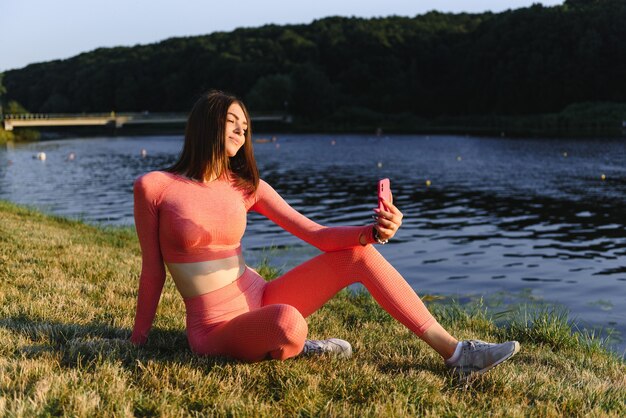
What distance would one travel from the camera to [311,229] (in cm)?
432

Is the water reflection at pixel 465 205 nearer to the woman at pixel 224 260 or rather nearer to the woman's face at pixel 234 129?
the woman at pixel 224 260

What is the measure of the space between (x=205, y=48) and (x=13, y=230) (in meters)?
138

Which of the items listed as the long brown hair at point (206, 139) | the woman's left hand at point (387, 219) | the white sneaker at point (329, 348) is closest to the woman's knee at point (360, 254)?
the woman's left hand at point (387, 219)

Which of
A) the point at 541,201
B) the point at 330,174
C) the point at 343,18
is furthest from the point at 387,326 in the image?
the point at 343,18

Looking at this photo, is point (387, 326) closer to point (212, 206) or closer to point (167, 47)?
point (212, 206)

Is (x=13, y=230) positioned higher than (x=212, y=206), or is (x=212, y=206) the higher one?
(x=212, y=206)

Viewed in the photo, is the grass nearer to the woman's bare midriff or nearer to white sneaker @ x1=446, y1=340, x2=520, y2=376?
white sneaker @ x1=446, y1=340, x2=520, y2=376

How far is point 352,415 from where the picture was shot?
3.26 metres

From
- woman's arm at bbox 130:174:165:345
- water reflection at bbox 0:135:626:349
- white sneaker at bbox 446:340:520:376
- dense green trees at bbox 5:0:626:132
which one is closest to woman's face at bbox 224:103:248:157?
woman's arm at bbox 130:174:165:345

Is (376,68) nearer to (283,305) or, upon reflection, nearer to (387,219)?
(387,219)

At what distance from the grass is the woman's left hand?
0.83m

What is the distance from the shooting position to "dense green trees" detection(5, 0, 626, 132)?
88.9 m

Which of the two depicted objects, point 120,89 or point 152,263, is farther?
point 120,89

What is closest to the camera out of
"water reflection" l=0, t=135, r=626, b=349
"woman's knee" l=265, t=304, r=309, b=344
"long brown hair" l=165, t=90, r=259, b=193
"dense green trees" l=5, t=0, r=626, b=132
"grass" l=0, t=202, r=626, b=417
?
"grass" l=0, t=202, r=626, b=417
